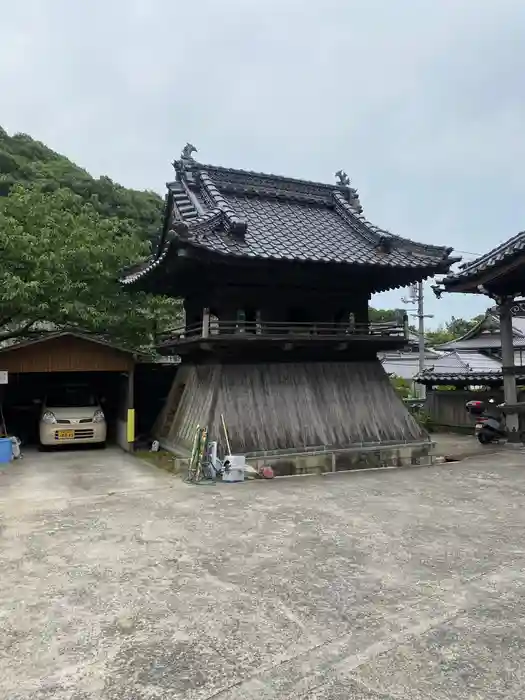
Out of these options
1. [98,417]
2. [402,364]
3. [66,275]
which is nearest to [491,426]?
[98,417]

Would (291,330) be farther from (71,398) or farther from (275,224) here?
(71,398)

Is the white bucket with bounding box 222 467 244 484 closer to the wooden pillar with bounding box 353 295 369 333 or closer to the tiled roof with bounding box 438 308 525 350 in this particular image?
the wooden pillar with bounding box 353 295 369 333

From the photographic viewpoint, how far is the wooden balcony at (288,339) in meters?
11.8

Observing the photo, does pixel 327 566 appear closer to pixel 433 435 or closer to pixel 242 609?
pixel 242 609

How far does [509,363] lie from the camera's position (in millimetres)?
15023

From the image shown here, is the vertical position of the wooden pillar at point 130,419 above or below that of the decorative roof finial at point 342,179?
below

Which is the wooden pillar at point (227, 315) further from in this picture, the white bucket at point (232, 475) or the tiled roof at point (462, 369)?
the tiled roof at point (462, 369)

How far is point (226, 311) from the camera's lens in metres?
12.6

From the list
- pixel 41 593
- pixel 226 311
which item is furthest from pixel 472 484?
pixel 41 593

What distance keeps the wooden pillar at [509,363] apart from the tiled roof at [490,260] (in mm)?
1427

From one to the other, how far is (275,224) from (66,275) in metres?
6.30

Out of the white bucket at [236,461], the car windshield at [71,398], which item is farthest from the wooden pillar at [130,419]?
the white bucket at [236,461]

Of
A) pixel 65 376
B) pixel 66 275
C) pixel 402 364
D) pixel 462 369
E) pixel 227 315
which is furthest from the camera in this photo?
pixel 402 364

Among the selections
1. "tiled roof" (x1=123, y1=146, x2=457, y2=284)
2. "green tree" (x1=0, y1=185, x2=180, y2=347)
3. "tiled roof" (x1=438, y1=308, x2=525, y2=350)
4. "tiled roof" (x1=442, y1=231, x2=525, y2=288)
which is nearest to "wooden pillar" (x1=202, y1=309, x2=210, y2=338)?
"tiled roof" (x1=123, y1=146, x2=457, y2=284)
